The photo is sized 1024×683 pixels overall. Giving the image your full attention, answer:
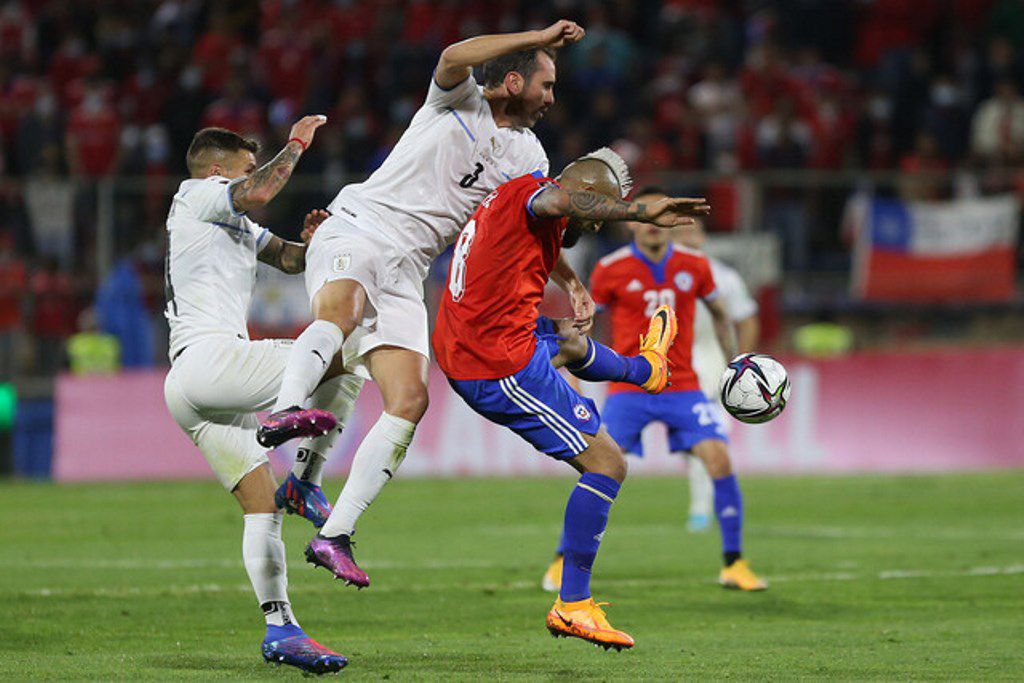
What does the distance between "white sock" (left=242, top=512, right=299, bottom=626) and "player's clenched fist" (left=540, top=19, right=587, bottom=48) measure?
249cm

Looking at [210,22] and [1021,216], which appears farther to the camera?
[210,22]

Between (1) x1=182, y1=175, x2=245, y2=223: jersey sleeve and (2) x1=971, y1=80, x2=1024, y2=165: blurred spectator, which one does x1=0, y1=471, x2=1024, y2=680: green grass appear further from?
(2) x1=971, y1=80, x2=1024, y2=165: blurred spectator

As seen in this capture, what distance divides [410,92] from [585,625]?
53.9ft

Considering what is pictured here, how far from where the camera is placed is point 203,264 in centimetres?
798

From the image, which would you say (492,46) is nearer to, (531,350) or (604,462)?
(531,350)

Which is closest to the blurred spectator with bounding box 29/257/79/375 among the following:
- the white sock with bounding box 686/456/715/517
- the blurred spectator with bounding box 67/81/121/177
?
the blurred spectator with bounding box 67/81/121/177

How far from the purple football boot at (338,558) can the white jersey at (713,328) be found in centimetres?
680

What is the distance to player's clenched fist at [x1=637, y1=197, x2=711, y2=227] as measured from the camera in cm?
685

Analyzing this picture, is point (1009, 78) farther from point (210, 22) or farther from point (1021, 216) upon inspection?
point (210, 22)

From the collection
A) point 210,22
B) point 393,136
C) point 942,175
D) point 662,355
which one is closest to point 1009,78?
point 942,175

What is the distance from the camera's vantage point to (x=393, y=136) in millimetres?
21828

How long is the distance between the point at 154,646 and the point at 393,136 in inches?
564

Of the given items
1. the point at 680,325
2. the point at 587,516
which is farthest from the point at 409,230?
the point at 680,325

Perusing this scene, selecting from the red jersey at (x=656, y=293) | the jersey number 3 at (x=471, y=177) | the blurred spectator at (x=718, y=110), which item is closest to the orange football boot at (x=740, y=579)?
the red jersey at (x=656, y=293)
